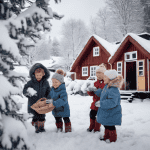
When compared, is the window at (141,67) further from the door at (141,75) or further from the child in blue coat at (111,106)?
the child in blue coat at (111,106)

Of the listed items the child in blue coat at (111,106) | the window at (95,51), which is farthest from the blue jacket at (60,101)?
the window at (95,51)

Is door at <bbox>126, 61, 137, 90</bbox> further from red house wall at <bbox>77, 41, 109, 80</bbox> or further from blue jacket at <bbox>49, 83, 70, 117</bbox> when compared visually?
blue jacket at <bbox>49, 83, 70, 117</bbox>

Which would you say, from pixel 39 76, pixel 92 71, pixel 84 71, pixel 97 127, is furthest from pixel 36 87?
pixel 84 71

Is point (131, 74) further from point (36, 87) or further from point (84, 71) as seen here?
point (36, 87)

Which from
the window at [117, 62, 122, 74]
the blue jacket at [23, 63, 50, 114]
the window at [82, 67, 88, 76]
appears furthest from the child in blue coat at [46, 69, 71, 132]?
the window at [82, 67, 88, 76]

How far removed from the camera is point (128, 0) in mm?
18859

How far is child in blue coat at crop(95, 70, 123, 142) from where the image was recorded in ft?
8.24

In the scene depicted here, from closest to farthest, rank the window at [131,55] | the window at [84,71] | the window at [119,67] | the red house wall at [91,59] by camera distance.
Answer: the window at [131,55] → the window at [119,67] → the red house wall at [91,59] → the window at [84,71]

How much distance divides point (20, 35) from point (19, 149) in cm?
127

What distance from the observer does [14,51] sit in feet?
4.59

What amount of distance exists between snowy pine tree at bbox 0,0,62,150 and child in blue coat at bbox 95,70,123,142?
4.61 feet

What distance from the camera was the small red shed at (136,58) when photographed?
30.1 ft

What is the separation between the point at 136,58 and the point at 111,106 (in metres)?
8.56

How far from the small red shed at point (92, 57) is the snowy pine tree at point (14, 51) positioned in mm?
11208
